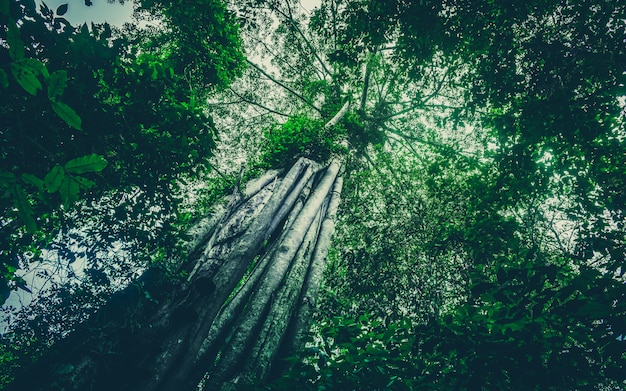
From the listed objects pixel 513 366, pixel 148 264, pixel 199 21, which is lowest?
pixel 513 366

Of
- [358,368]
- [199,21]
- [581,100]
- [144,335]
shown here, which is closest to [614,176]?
[581,100]

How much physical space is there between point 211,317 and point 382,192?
187 inches

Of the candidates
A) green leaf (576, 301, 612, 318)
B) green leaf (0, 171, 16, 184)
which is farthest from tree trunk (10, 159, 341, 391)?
green leaf (0, 171, 16, 184)

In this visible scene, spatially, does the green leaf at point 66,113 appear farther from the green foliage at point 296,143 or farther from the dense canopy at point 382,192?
the green foliage at point 296,143

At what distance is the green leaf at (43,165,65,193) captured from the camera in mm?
934

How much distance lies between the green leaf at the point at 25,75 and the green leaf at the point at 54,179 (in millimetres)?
240

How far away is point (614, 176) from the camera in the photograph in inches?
142

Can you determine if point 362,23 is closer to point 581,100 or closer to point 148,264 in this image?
point 581,100

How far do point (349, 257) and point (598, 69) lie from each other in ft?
13.2

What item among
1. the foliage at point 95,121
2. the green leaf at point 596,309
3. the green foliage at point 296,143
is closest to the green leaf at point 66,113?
the foliage at point 95,121

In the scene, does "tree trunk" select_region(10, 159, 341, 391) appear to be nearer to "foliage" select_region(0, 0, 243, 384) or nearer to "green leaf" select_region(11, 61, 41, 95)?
"foliage" select_region(0, 0, 243, 384)

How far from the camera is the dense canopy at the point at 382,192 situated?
155cm

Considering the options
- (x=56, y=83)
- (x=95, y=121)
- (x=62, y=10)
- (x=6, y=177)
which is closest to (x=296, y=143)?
(x=95, y=121)

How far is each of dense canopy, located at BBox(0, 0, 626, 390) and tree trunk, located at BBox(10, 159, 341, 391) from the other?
15cm
